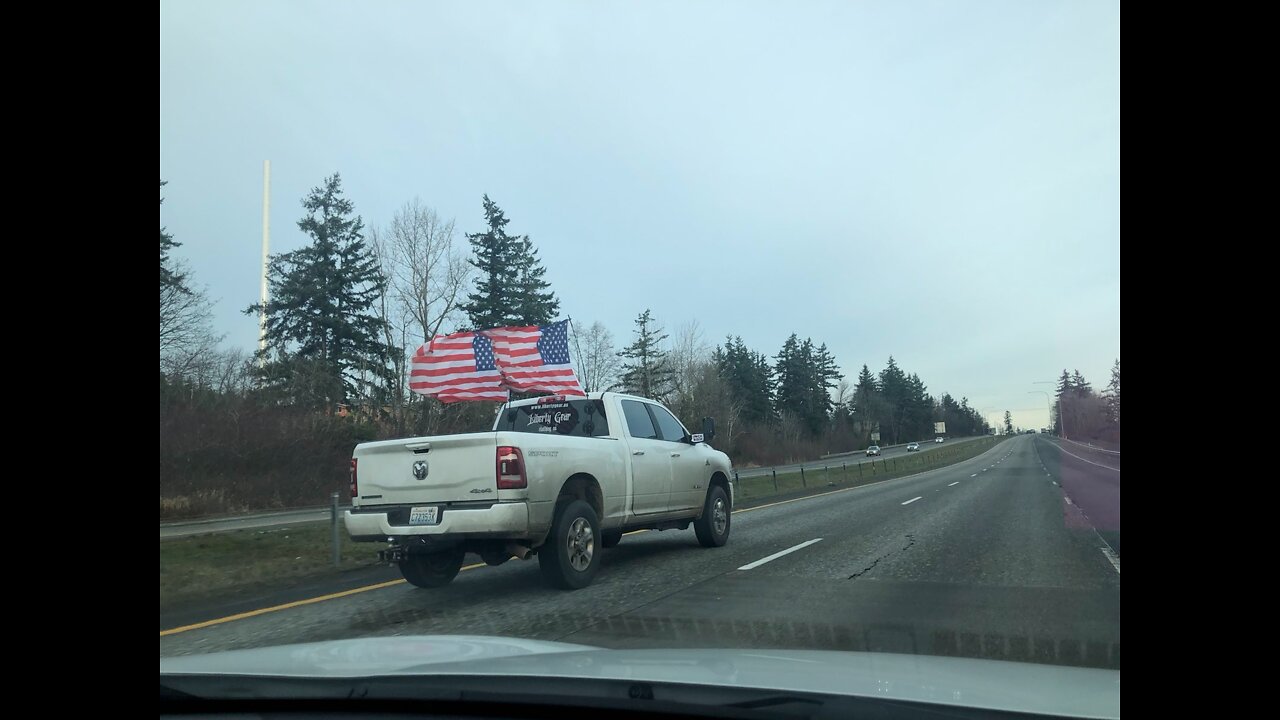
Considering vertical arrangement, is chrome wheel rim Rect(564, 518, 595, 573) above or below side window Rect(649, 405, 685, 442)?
below

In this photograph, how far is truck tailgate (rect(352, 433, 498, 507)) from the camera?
7.75 m

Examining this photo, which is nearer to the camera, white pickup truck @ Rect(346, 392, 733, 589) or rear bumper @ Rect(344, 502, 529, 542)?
rear bumper @ Rect(344, 502, 529, 542)

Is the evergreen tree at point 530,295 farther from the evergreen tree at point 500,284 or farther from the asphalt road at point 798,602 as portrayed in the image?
the asphalt road at point 798,602

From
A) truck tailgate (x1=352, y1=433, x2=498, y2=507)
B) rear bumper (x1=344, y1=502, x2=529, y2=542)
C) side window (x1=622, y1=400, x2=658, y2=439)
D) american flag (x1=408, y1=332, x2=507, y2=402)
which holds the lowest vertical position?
rear bumper (x1=344, y1=502, x2=529, y2=542)

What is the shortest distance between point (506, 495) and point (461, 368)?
6.17 meters

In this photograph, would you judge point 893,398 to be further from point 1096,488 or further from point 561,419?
point 561,419

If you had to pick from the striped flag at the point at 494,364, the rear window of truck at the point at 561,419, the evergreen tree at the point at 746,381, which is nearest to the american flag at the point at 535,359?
the striped flag at the point at 494,364

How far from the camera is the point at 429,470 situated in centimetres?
792

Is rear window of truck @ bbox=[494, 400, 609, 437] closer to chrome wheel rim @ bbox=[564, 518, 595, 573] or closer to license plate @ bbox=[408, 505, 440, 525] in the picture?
chrome wheel rim @ bbox=[564, 518, 595, 573]

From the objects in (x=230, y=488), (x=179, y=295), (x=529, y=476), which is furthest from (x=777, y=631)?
(x=179, y=295)

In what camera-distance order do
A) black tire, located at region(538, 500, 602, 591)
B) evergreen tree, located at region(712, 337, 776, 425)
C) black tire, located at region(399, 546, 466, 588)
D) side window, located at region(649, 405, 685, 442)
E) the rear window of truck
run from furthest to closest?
evergreen tree, located at region(712, 337, 776, 425)
side window, located at region(649, 405, 685, 442)
the rear window of truck
black tire, located at region(399, 546, 466, 588)
black tire, located at region(538, 500, 602, 591)

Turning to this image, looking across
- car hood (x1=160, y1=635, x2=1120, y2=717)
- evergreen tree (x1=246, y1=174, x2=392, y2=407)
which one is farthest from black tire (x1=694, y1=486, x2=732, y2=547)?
evergreen tree (x1=246, y1=174, x2=392, y2=407)

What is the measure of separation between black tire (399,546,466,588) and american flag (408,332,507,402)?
4429mm
